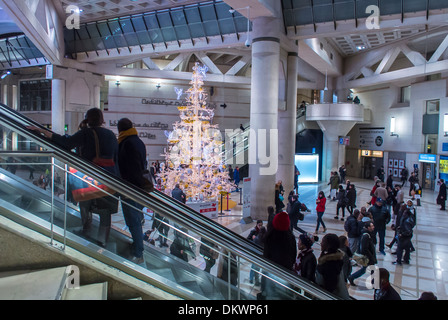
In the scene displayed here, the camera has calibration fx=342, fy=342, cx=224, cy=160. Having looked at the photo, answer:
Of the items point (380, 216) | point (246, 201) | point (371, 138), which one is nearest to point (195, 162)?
point (246, 201)

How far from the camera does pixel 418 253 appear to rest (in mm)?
8883

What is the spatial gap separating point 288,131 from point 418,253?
764 centimetres

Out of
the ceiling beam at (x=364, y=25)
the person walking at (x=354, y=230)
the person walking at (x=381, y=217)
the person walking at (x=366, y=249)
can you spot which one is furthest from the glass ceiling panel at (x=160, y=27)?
the person walking at (x=366, y=249)

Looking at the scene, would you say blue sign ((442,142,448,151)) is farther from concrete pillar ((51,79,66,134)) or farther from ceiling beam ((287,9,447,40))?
concrete pillar ((51,79,66,134))

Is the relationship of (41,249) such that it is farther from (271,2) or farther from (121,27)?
(121,27)

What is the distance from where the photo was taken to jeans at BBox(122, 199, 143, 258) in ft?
9.64

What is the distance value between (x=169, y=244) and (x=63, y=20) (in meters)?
18.2

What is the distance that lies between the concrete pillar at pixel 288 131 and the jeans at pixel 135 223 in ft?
40.1

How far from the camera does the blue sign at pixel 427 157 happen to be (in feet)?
67.5

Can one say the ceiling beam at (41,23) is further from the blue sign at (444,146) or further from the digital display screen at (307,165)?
the blue sign at (444,146)

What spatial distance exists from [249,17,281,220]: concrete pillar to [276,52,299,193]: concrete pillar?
2.44 m

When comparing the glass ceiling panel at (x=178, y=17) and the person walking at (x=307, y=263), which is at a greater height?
the glass ceiling panel at (x=178, y=17)
